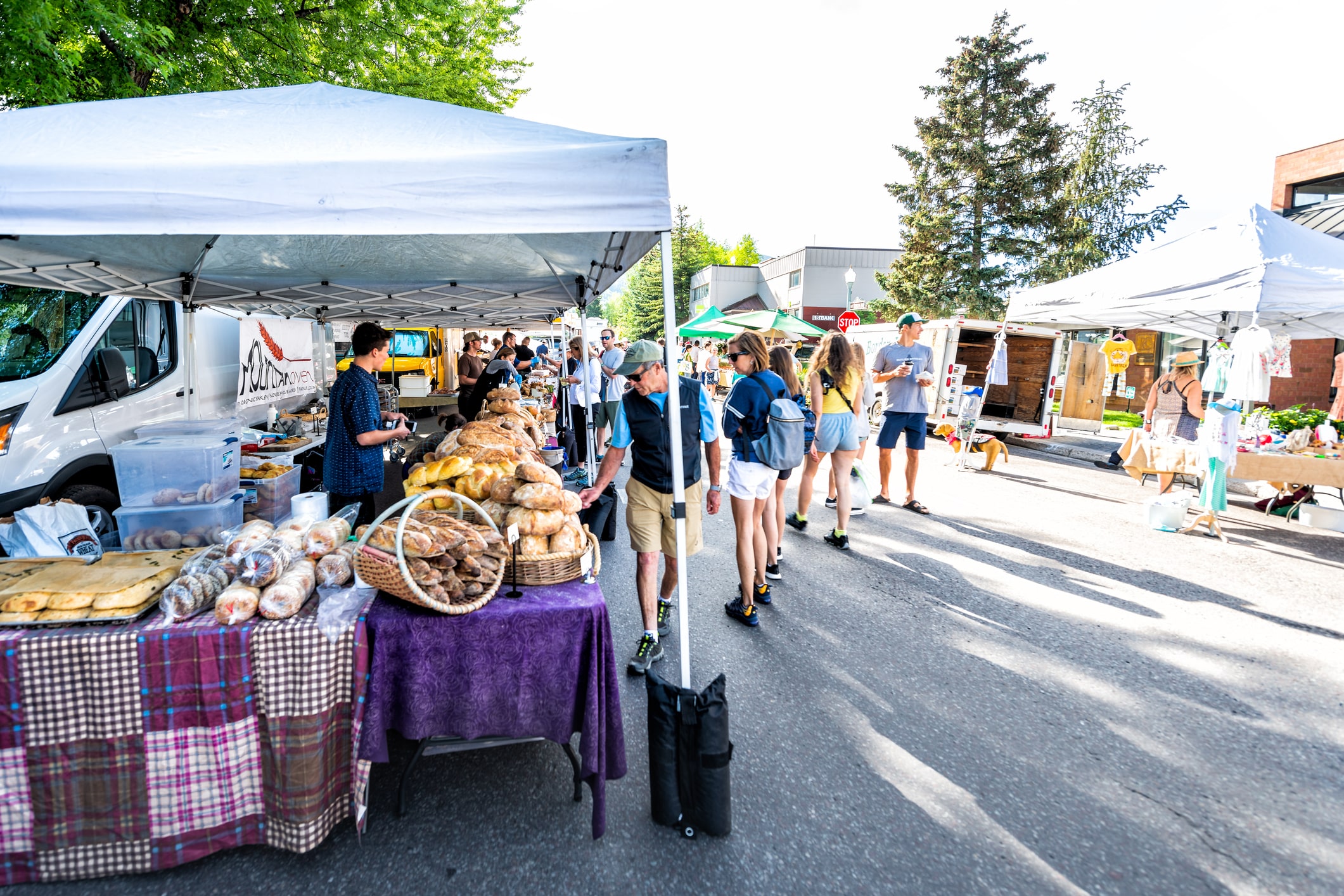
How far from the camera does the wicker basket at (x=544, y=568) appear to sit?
2643 mm

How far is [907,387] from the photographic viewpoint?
712 centimetres

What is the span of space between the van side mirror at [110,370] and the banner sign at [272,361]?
203cm

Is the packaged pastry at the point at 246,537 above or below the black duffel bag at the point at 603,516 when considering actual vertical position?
above

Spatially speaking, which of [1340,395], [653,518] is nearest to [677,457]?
[653,518]

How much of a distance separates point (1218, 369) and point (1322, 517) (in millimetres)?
1999

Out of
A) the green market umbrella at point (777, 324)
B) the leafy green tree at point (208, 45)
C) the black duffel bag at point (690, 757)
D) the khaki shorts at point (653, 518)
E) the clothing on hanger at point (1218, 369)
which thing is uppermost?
the leafy green tree at point (208, 45)

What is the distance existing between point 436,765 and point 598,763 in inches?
37.1

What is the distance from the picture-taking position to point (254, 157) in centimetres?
244

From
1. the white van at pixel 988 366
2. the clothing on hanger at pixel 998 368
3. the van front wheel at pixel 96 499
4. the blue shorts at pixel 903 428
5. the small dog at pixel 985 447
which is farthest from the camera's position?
the white van at pixel 988 366

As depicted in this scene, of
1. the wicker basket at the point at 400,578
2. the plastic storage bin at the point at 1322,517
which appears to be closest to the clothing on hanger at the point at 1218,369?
the plastic storage bin at the point at 1322,517

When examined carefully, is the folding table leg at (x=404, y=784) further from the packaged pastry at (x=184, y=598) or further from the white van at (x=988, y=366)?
the white van at (x=988, y=366)

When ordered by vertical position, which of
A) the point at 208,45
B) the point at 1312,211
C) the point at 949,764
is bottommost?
the point at 949,764

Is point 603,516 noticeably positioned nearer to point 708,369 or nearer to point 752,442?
point 752,442

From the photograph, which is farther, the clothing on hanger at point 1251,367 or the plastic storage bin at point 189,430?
the clothing on hanger at point 1251,367
